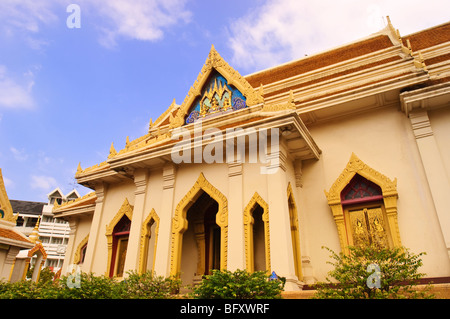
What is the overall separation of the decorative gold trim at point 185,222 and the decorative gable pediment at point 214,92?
2.13m

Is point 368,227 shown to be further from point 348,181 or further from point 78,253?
point 78,253

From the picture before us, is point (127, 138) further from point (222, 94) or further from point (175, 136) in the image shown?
point (222, 94)

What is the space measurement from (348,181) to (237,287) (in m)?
4.58

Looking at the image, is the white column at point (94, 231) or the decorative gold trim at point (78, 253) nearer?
the white column at point (94, 231)

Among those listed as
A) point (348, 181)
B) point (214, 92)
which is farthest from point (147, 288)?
point (214, 92)

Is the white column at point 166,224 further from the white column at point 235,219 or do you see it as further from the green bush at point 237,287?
the green bush at point 237,287

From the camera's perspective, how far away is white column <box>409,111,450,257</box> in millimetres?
7004

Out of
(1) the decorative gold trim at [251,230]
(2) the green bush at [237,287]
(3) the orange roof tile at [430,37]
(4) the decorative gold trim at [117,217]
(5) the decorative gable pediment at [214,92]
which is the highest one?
(3) the orange roof tile at [430,37]

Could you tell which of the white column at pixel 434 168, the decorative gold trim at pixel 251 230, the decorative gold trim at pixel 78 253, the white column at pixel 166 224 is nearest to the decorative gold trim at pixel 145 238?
the white column at pixel 166 224

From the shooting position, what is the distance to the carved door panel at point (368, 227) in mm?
7649

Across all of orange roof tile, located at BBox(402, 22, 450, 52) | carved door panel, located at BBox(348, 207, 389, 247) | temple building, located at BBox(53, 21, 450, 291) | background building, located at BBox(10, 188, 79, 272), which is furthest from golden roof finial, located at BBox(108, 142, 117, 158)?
background building, located at BBox(10, 188, 79, 272)

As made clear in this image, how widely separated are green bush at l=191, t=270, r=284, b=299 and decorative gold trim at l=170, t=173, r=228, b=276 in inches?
104

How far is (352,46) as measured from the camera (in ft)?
39.6
